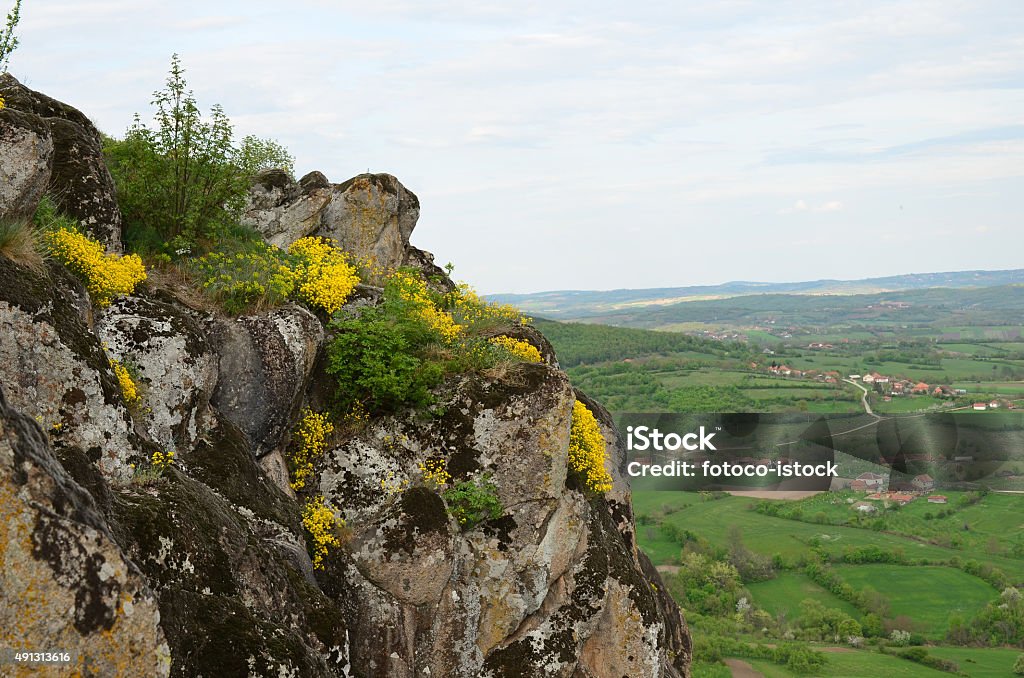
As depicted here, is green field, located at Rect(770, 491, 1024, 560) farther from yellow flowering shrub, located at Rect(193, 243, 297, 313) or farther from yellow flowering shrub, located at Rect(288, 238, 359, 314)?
yellow flowering shrub, located at Rect(193, 243, 297, 313)

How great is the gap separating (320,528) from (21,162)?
6.41m

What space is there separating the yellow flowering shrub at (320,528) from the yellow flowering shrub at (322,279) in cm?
384

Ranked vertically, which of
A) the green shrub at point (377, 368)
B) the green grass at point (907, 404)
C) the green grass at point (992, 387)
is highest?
the green shrub at point (377, 368)

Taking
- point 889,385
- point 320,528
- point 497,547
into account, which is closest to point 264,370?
point 320,528

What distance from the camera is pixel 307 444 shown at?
1382 centimetres

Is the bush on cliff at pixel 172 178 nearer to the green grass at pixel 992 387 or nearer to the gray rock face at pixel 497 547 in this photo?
the gray rock face at pixel 497 547

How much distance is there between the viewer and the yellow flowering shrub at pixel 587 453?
16.1m

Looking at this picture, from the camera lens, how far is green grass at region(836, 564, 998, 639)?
3656 inches

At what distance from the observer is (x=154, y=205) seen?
15273 mm

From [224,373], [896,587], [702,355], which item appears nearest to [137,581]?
[224,373]

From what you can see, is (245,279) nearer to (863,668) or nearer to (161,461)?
(161,461)

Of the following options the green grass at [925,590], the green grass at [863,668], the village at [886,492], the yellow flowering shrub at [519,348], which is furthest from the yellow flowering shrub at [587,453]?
the village at [886,492]

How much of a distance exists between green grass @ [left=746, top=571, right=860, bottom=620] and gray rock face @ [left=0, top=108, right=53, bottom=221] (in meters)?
94.3

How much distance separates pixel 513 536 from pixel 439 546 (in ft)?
5.71
